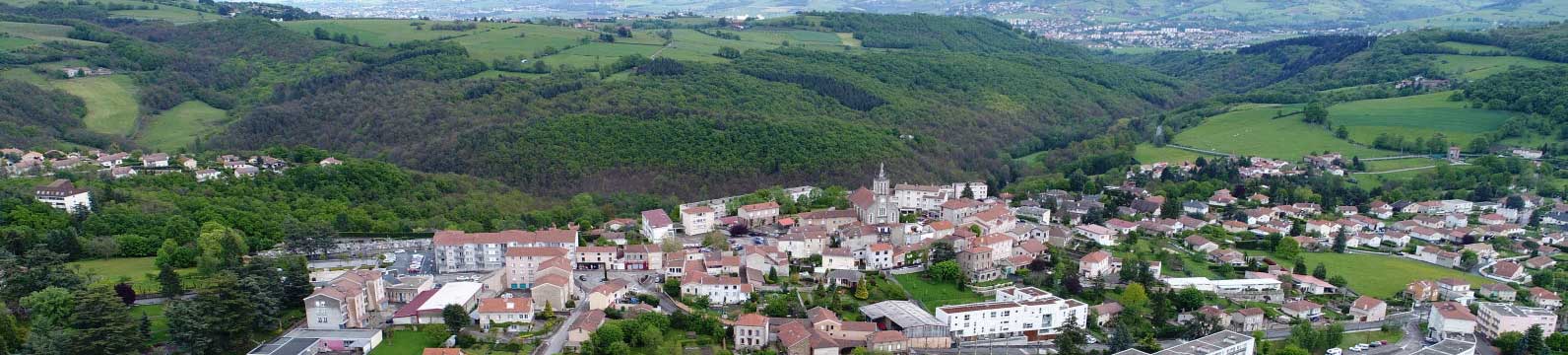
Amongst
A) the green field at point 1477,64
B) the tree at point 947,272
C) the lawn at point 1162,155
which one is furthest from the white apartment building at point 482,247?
the green field at point 1477,64

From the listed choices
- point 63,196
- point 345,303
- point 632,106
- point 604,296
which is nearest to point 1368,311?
point 604,296

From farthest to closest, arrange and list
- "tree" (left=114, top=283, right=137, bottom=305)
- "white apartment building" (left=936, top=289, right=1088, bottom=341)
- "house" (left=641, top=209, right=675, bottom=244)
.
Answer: "house" (left=641, top=209, right=675, bottom=244), "white apartment building" (left=936, top=289, right=1088, bottom=341), "tree" (left=114, top=283, right=137, bottom=305)

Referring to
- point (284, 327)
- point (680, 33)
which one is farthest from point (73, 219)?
point (680, 33)

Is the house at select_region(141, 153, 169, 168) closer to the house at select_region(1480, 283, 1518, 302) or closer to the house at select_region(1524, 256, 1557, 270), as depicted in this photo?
the house at select_region(1480, 283, 1518, 302)

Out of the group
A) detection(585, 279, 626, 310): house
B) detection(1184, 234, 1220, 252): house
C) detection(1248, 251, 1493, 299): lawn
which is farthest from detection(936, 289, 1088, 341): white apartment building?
detection(1248, 251, 1493, 299): lawn

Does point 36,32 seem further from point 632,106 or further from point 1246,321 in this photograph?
point 1246,321

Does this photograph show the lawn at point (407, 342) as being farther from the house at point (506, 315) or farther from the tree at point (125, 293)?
the tree at point (125, 293)

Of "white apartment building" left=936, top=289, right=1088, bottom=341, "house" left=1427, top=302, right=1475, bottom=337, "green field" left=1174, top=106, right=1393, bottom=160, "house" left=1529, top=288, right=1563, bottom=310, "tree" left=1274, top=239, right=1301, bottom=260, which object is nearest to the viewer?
"white apartment building" left=936, top=289, right=1088, bottom=341
